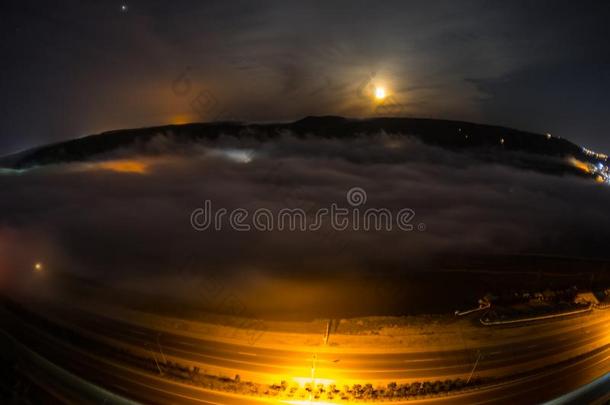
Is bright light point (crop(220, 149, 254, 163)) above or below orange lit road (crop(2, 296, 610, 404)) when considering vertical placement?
above

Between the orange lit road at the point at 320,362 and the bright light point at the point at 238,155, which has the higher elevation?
the bright light point at the point at 238,155

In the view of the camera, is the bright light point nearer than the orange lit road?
No

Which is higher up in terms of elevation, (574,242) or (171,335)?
(574,242)

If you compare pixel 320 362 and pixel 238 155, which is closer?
pixel 320 362

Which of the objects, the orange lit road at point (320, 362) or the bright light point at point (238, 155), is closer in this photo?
the orange lit road at point (320, 362)

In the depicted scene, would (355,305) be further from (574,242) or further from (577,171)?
(577,171)

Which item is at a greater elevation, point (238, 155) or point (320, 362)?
point (238, 155)

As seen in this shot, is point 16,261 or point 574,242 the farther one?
point 574,242

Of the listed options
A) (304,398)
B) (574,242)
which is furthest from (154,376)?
(574,242)
